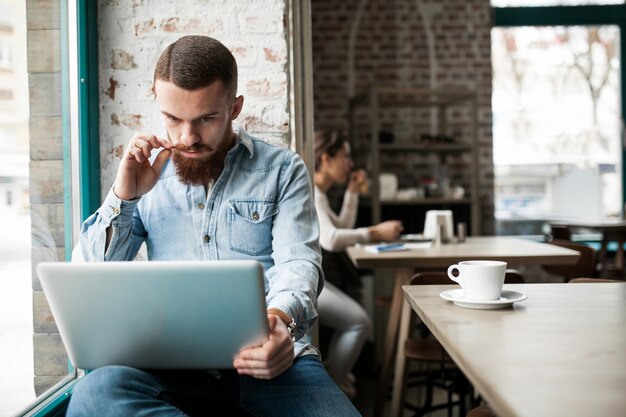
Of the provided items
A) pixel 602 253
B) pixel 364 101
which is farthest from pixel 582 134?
pixel 364 101

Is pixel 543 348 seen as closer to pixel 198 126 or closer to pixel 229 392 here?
pixel 229 392

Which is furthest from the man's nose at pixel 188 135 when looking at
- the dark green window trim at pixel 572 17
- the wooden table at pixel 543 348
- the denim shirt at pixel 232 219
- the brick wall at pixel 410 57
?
the dark green window trim at pixel 572 17

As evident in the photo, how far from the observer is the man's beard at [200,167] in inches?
68.1

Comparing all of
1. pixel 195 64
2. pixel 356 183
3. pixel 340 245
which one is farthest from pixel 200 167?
pixel 356 183

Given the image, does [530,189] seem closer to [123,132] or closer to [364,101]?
[364,101]

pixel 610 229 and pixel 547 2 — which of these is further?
pixel 547 2

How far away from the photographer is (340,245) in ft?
11.3

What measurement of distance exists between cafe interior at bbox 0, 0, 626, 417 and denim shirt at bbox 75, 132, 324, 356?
296mm

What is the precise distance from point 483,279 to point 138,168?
90cm

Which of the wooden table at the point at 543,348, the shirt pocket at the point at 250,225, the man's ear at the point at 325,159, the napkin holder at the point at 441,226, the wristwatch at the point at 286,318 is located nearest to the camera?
the wooden table at the point at 543,348

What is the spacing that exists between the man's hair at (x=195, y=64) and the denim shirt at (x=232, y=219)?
0.21 meters

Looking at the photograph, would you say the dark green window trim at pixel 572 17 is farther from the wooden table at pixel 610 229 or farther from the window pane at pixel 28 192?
the window pane at pixel 28 192

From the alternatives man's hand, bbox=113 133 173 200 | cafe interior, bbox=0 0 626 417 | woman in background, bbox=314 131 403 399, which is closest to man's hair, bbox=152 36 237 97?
man's hand, bbox=113 133 173 200

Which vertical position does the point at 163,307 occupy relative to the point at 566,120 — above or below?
below
